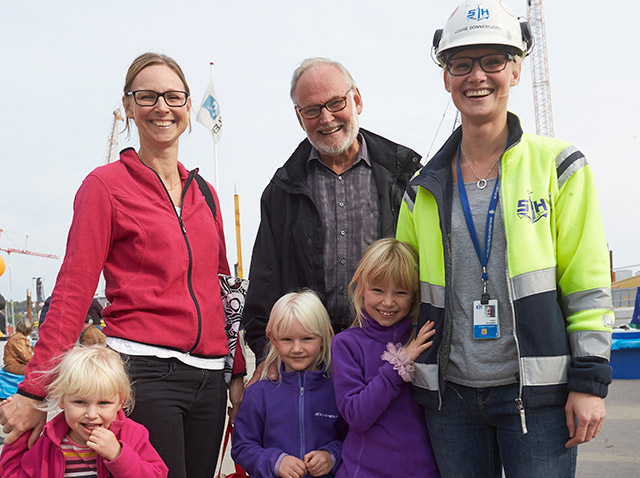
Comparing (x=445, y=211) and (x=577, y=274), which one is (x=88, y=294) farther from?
(x=577, y=274)

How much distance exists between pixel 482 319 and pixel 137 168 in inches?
61.1

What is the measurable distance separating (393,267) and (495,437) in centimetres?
75

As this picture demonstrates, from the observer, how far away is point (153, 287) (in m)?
2.43

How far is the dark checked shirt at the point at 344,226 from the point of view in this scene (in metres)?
2.95

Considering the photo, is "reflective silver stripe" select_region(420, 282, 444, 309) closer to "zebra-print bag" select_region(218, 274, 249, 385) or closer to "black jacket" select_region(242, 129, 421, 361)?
"black jacket" select_region(242, 129, 421, 361)

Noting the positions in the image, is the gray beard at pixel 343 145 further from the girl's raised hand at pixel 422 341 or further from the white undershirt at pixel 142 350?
the white undershirt at pixel 142 350

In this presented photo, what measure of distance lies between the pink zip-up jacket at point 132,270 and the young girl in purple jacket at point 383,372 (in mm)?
639

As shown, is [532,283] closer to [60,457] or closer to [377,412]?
[377,412]

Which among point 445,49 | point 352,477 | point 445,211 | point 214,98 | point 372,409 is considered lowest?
point 352,477

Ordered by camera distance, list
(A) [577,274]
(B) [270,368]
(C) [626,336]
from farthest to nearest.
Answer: (C) [626,336] → (B) [270,368] → (A) [577,274]

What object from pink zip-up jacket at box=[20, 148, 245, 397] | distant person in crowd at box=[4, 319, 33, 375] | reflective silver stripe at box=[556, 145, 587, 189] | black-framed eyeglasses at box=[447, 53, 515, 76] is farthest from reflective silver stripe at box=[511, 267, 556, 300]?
distant person in crowd at box=[4, 319, 33, 375]

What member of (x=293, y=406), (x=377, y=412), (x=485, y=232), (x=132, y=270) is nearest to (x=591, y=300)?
(x=485, y=232)

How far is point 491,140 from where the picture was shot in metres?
2.25

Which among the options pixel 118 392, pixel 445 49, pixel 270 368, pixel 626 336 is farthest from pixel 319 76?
pixel 626 336
